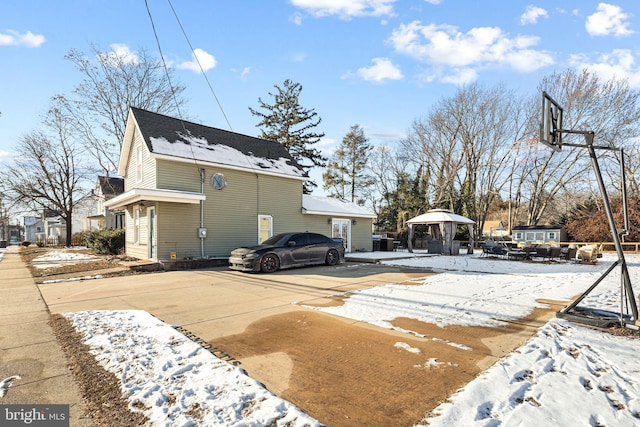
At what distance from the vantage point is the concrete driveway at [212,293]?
525 centimetres

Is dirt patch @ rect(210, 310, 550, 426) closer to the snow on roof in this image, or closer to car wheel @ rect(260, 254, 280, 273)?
car wheel @ rect(260, 254, 280, 273)

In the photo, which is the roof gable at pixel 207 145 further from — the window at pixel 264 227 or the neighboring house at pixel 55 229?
the neighboring house at pixel 55 229

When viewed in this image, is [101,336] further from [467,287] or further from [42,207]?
[42,207]

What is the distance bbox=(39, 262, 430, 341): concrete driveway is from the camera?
5246 millimetres

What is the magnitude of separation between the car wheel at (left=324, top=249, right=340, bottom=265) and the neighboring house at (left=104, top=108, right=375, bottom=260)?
437 cm

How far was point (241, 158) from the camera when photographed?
15.2m

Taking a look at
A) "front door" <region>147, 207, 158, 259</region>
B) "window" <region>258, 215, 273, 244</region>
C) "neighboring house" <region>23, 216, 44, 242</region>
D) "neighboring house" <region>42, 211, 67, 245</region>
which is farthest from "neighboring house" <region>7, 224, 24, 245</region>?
"window" <region>258, 215, 273, 244</region>

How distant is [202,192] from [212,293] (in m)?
7.20

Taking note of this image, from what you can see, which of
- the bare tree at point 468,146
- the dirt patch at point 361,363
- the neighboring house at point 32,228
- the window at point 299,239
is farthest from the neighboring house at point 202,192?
the neighboring house at point 32,228

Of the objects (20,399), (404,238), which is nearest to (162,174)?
(20,399)

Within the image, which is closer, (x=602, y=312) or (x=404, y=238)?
(x=602, y=312)

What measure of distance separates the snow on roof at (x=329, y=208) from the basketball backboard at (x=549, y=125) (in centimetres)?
1260

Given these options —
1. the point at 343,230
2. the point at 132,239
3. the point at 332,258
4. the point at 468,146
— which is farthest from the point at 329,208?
the point at 468,146

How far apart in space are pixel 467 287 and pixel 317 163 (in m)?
28.1
